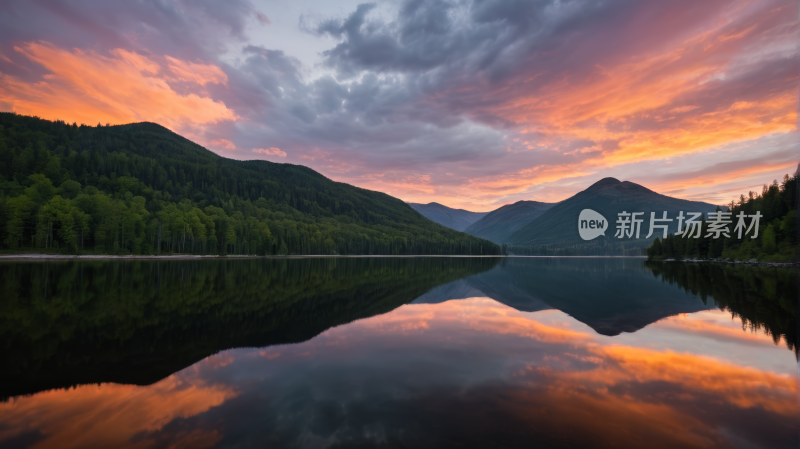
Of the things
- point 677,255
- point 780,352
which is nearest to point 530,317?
point 780,352

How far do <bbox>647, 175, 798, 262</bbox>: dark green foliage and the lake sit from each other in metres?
105

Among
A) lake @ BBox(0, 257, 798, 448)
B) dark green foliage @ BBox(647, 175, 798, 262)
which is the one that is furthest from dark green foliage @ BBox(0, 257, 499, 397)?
dark green foliage @ BBox(647, 175, 798, 262)

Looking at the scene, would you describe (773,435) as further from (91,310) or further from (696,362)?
(91,310)

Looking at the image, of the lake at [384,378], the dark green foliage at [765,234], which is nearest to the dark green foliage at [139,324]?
the lake at [384,378]

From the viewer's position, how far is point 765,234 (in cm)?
9712

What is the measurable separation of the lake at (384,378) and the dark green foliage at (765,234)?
104866 millimetres

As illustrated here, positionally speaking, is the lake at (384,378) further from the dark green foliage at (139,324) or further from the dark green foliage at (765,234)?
the dark green foliage at (765,234)

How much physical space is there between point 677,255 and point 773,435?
182m

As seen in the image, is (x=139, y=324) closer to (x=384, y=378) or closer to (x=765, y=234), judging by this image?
(x=384, y=378)

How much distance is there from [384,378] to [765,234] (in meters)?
137

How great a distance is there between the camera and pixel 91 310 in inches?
804

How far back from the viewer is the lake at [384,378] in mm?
7609

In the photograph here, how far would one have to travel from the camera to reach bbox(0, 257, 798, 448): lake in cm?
761

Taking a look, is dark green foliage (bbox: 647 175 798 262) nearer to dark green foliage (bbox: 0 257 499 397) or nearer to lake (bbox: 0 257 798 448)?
lake (bbox: 0 257 798 448)
